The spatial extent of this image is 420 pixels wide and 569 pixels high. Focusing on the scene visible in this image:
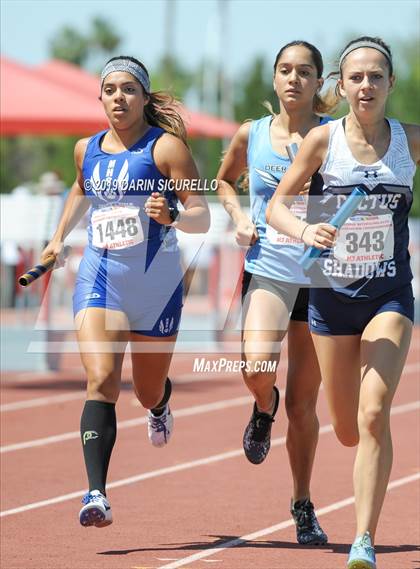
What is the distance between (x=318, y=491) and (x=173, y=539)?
202 centimetres

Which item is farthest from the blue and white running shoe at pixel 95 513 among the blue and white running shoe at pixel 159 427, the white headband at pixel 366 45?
the white headband at pixel 366 45

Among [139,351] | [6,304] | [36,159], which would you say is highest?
[36,159]

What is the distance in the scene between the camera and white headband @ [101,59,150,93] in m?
7.11

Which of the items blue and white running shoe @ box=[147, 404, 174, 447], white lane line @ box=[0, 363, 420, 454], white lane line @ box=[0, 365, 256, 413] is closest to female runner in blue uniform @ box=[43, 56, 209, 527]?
blue and white running shoe @ box=[147, 404, 174, 447]

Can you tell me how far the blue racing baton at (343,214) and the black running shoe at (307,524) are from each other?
6.23ft

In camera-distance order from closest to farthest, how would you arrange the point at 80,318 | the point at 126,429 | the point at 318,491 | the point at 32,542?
the point at 80,318
the point at 32,542
the point at 318,491
the point at 126,429

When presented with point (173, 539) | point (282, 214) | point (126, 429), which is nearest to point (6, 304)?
point (126, 429)

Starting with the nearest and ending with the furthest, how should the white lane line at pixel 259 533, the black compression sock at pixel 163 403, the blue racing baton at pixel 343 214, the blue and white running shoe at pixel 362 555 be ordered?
the blue and white running shoe at pixel 362 555 < the blue racing baton at pixel 343 214 < the white lane line at pixel 259 533 < the black compression sock at pixel 163 403

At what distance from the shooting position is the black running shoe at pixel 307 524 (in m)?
7.68

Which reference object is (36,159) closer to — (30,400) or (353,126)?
(30,400)

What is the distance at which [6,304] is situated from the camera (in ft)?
76.5

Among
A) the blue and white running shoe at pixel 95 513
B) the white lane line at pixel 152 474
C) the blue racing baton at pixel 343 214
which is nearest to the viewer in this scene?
the blue racing baton at pixel 343 214

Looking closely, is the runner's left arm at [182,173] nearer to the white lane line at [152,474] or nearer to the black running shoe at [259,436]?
the black running shoe at [259,436]

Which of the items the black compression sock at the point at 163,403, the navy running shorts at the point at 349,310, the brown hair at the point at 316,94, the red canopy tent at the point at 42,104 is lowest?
the black compression sock at the point at 163,403
